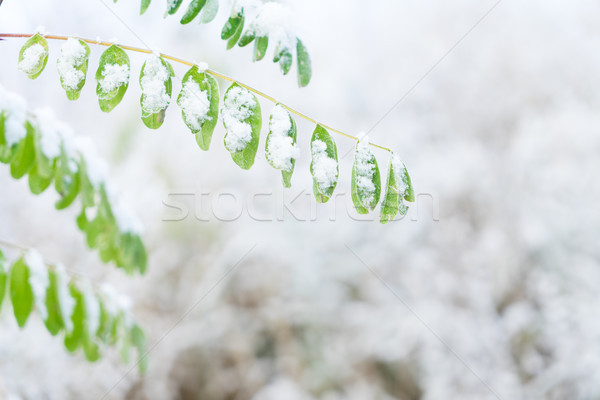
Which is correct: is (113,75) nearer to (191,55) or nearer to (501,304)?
(501,304)

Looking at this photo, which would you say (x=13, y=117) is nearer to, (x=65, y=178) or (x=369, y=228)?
(x=65, y=178)

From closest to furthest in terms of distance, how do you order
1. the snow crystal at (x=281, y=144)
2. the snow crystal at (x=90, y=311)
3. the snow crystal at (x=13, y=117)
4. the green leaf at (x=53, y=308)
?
the snow crystal at (x=281, y=144), the snow crystal at (x=13, y=117), the green leaf at (x=53, y=308), the snow crystal at (x=90, y=311)

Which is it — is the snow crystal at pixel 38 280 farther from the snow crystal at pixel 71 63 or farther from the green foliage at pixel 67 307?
the snow crystal at pixel 71 63

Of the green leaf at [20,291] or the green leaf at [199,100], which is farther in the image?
the green leaf at [20,291]

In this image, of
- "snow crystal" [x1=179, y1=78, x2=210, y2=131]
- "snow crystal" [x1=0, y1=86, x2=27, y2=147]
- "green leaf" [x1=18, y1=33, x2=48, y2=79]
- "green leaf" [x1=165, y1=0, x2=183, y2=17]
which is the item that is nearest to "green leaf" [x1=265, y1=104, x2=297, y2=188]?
"snow crystal" [x1=179, y1=78, x2=210, y2=131]

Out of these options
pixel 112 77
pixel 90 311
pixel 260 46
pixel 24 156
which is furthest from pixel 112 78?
pixel 90 311

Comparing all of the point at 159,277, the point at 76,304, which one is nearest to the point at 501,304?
the point at 159,277

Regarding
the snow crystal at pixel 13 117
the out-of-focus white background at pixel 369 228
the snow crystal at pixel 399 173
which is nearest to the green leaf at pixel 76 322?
the snow crystal at pixel 13 117
